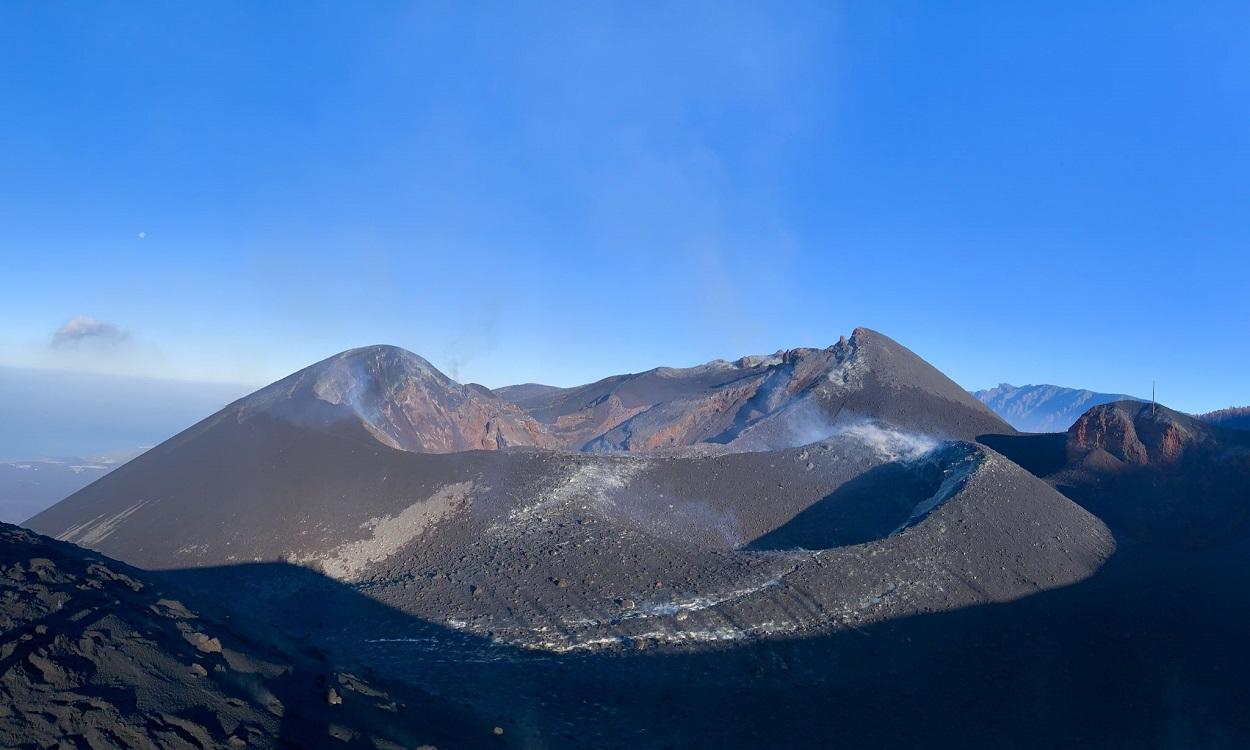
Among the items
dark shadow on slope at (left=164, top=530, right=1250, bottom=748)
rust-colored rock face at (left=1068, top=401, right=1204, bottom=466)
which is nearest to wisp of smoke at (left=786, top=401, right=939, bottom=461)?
rust-colored rock face at (left=1068, top=401, right=1204, bottom=466)

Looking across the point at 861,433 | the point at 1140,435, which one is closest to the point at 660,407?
the point at 861,433

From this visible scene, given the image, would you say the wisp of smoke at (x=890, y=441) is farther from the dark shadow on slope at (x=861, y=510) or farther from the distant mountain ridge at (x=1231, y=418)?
the distant mountain ridge at (x=1231, y=418)

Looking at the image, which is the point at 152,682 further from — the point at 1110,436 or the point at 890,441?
the point at 1110,436

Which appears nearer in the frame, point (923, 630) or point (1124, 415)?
point (923, 630)

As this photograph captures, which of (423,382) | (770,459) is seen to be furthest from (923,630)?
(423,382)

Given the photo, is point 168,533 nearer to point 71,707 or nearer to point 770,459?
point 71,707
